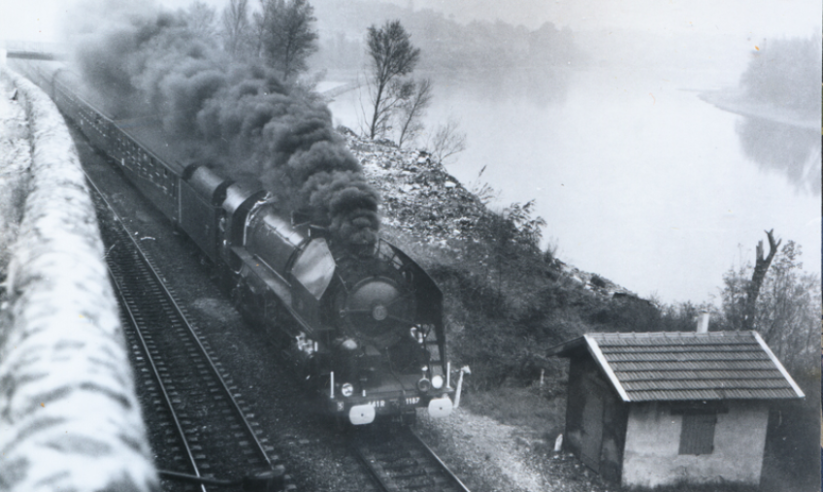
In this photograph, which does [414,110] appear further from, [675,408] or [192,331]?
[675,408]

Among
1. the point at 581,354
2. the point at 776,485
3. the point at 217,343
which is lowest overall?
the point at 776,485

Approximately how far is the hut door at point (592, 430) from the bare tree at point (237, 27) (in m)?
28.9

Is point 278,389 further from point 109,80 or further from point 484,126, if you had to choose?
point 484,126

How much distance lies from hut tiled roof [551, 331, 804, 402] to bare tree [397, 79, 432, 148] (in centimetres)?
2138

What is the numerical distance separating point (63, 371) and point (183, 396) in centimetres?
1254

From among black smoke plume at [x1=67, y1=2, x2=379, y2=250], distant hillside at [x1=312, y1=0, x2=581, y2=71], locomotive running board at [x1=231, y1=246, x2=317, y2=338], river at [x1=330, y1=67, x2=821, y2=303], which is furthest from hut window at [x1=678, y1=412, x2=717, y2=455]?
distant hillside at [x1=312, y1=0, x2=581, y2=71]

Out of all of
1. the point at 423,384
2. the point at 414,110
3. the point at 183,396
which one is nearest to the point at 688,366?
the point at 423,384

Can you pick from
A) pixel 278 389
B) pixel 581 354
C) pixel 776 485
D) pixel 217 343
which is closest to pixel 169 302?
pixel 217 343

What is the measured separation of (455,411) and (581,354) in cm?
313

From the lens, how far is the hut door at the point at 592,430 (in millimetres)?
11938

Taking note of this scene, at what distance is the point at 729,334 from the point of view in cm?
1259

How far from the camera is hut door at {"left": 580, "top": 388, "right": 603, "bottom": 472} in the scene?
470 inches

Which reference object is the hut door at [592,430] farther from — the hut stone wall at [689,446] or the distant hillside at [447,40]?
the distant hillside at [447,40]

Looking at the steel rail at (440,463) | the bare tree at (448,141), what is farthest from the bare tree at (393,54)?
the steel rail at (440,463)
